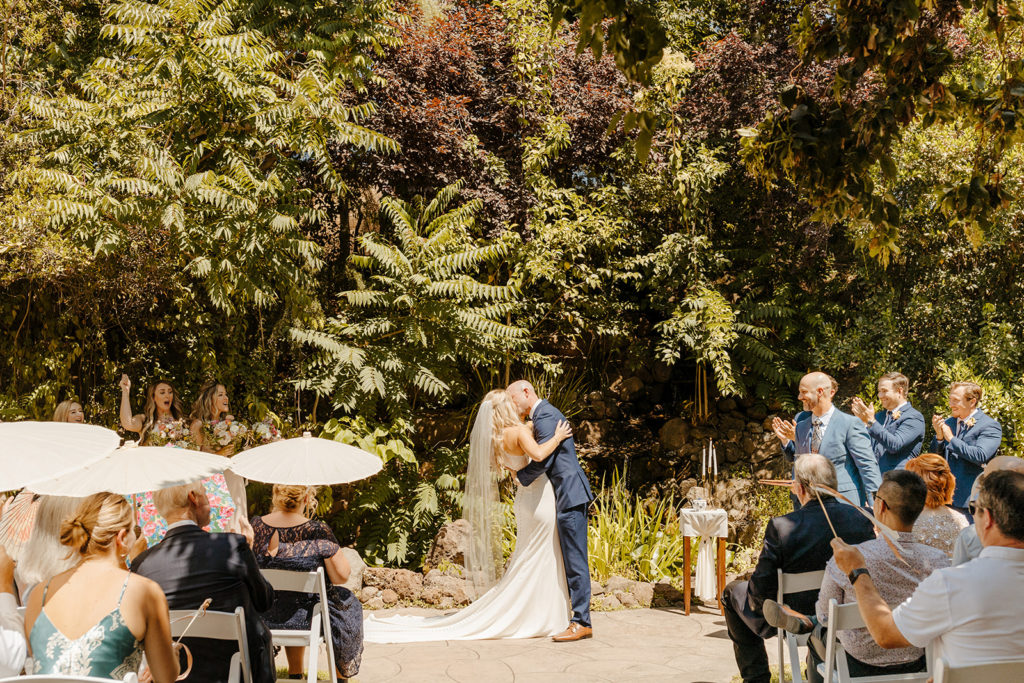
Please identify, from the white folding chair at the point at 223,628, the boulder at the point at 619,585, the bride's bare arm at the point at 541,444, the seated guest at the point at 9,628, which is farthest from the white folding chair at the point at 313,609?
the boulder at the point at 619,585

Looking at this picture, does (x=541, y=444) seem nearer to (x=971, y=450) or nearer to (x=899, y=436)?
(x=899, y=436)

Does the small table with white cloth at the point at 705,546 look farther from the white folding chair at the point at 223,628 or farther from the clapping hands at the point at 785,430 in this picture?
the white folding chair at the point at 223,628

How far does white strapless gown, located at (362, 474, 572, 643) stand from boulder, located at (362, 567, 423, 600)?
0.93 metres

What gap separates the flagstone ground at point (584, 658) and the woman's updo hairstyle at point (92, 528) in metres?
3.41

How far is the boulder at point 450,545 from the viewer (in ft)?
29.8

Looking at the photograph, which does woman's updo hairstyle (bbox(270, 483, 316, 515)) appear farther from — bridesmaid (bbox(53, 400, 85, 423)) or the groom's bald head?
bridesmaid (bbox(53, 400, 85, 423))

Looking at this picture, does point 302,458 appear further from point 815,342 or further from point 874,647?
point 815,342

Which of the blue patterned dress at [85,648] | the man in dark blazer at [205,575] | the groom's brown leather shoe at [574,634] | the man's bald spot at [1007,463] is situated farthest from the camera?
the groom's brown leather shoe at [574,634]

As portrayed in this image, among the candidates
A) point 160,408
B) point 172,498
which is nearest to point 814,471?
point 172,498

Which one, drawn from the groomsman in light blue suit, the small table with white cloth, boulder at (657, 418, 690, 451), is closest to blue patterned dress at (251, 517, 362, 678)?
the small table with white cloth

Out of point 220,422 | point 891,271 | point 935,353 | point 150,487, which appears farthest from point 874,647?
point 891,271

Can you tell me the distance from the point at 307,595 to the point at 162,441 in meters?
2.94

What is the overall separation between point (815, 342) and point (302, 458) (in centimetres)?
873

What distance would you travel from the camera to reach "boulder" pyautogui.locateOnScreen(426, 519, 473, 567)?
29.8ft
